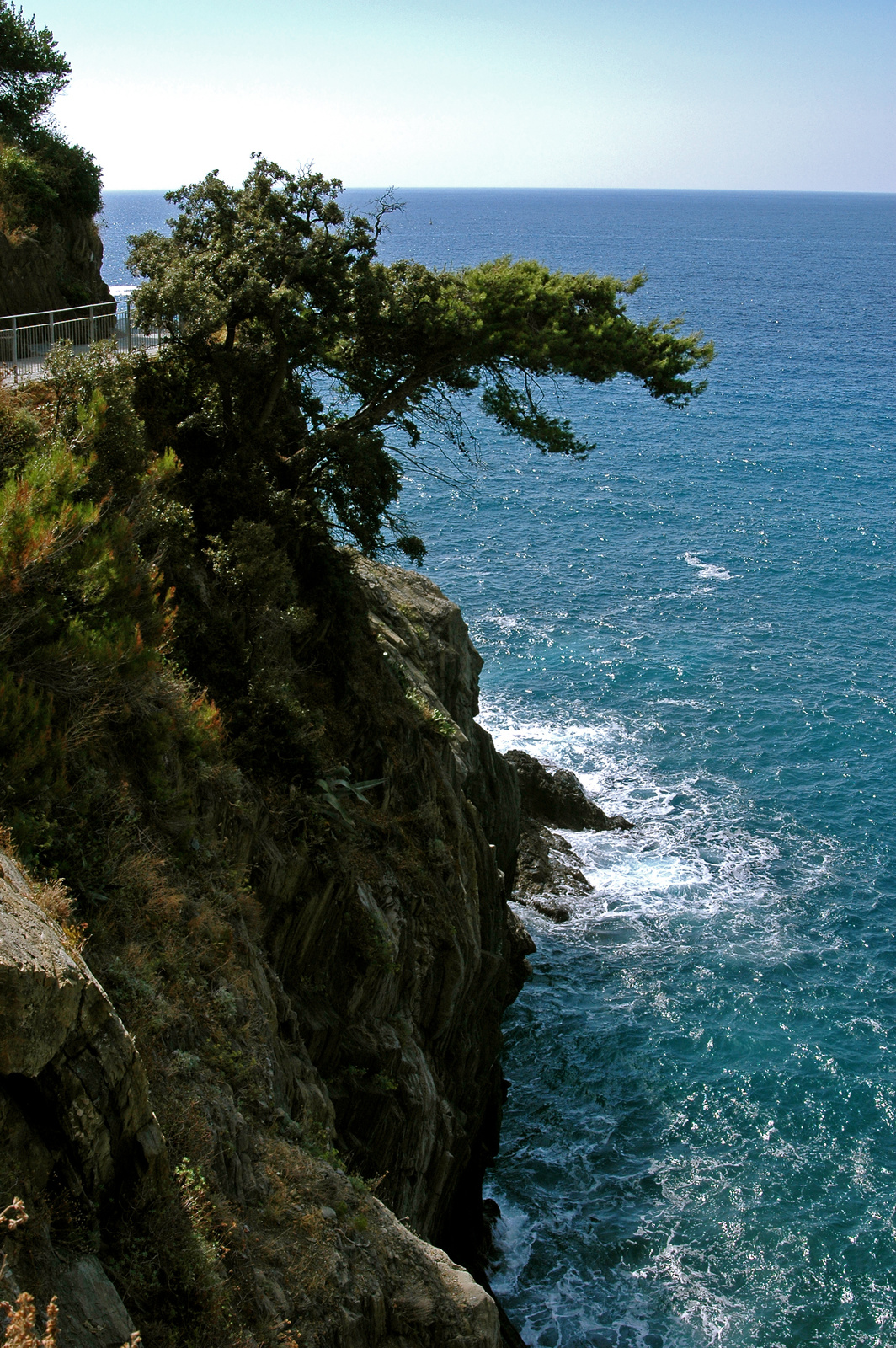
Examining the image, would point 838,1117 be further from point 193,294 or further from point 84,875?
point 193,294

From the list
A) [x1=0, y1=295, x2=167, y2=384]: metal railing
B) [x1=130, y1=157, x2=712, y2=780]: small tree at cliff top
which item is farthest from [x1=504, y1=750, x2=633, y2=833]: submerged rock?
[x1=0, y1=295, x2=167, y2=384]: metal railing

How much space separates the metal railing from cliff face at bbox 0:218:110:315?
3.77 ft

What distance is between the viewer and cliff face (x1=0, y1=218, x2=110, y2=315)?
3012cm

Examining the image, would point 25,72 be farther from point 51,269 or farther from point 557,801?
point 557,801

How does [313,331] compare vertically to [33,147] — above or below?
below

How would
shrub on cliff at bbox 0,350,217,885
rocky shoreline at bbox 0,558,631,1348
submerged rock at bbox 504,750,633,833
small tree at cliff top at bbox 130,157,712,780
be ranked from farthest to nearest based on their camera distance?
submerged rock at bbox 504,750,633,833 < small tree at cliff top at bbox 130,157,712,780 < shrub on cliff at bbox 0,350,217,885 < rocky shoreline at bbox 0,558,631,1348

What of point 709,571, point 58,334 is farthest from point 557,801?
point 58,334

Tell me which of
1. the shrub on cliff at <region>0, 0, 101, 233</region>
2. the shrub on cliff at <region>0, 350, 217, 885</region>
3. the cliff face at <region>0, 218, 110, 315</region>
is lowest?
the shrub on cliff at <region>0, 350, 217, 885</region>

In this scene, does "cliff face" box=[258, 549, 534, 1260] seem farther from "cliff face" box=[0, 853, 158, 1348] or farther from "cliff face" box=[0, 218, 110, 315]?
"cliff face" box=[0, 218, 110, 315]

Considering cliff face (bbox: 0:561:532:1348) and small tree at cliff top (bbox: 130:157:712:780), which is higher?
small tree at cliff top (bbox: 130:157:712:780)

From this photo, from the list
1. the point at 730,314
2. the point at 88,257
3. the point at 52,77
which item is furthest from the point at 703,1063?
the point at 730,314

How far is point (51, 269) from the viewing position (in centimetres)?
3212

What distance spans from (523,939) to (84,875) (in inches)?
930

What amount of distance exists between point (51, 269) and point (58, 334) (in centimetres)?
578
